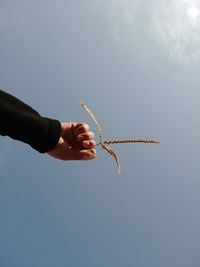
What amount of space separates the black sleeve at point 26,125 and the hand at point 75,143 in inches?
4.4

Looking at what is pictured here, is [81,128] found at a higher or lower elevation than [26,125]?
higher

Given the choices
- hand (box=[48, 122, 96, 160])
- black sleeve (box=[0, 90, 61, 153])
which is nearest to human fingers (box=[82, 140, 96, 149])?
hand (box=[48, 122, 96, 160])

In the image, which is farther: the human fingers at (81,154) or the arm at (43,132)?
the human fingers at (81,154)

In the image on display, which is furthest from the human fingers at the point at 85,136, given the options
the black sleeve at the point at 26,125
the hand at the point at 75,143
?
the black sleeve at the point at 26,125

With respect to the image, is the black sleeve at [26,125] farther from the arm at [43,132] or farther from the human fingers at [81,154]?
the human fingers at [81,154]

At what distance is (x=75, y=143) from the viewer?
11.4 ft

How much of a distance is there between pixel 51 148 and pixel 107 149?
16.0 inches

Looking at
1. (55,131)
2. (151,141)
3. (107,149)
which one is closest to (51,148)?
(55,131)

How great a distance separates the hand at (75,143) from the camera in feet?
11.1

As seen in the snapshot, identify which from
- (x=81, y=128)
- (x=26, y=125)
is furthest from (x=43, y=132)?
(x=81, y=128)

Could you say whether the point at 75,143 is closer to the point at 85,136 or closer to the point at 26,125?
the point at 85,136

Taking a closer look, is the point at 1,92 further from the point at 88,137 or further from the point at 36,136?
the point at 88,137

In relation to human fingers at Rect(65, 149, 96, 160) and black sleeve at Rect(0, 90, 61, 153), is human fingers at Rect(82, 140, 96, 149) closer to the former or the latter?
human fingers at Rect(65, 149, 96, 160)

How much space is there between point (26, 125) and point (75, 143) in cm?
45
